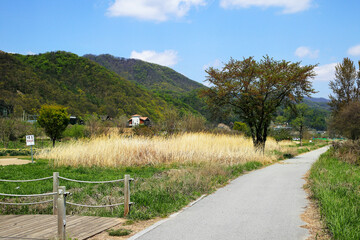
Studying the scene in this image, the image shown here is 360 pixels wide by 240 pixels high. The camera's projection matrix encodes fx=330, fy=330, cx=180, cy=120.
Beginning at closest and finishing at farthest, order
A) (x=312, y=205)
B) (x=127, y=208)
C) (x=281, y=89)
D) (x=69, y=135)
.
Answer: (x=127, y=208)
(x=312, y=205)
(x=281, y=89)
(x=69, y=135)

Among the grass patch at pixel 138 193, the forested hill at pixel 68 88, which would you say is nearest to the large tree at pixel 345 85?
the grass patch at pixel 138 193

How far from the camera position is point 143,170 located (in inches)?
575

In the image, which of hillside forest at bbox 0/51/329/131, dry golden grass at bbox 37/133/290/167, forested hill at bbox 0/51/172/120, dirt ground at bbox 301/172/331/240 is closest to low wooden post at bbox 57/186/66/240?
dirt ground at bbox 301/172/331/240

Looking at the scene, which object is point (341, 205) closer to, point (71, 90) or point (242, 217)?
point (242, 217)

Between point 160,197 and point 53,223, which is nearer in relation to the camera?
point 53,223

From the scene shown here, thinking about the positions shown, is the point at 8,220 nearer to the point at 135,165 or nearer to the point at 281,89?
the point at 135,165

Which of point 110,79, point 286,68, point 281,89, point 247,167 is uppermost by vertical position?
point 110,79

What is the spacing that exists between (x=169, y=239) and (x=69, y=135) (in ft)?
143

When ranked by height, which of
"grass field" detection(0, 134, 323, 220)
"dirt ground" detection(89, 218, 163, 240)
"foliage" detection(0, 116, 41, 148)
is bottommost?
"dirt ground" detection(89, 218, 163, 240)

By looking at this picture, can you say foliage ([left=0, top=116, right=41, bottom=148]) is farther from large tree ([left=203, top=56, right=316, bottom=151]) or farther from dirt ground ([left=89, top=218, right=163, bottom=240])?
dirt ground ([left=89, top=218, right=163, bottom=240])

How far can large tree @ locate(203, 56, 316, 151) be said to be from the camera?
24188 mm

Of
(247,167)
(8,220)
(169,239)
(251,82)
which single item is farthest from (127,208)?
(251,82)

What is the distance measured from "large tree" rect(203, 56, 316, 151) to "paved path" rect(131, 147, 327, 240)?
13880 mm

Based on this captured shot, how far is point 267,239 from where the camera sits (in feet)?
18.9
